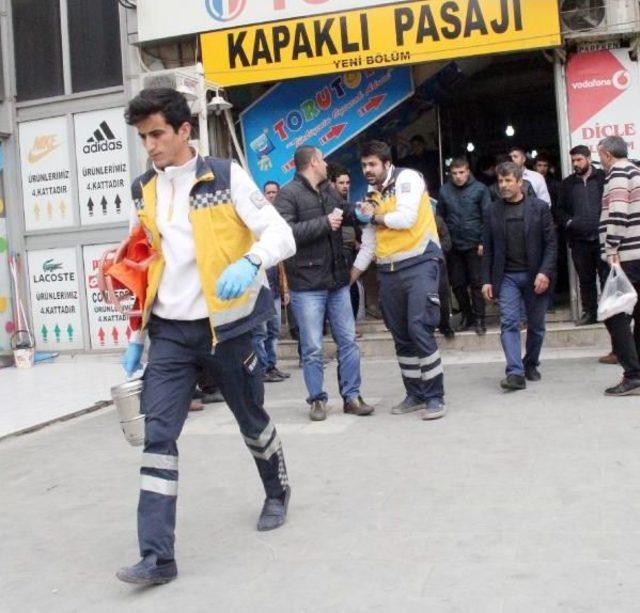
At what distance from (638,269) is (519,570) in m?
3.93

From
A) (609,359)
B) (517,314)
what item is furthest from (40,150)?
(609,359)

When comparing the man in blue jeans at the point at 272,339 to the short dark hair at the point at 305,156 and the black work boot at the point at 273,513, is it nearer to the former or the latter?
the short dark hair at the point at 305,156

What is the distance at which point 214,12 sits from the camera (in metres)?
10.9

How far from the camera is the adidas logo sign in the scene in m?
11.9

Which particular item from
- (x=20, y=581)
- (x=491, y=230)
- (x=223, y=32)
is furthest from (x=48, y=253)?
(x=20, y=581)

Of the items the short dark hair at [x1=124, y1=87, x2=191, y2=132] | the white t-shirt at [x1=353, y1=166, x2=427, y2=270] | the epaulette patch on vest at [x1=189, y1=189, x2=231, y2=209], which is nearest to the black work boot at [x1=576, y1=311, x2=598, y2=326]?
the white t-shirt at [x1=353, y1=166, x2=427, y2=270]

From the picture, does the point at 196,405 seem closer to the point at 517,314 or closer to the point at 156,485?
the point at 517,314

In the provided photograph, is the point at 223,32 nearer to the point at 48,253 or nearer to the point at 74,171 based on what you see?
the point at 74,171

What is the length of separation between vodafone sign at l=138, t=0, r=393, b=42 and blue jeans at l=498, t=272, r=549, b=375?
410cm

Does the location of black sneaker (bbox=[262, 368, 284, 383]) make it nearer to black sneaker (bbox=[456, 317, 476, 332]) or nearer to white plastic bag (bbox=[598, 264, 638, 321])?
black sneaker (bbox=[456, 317, 476, 332])

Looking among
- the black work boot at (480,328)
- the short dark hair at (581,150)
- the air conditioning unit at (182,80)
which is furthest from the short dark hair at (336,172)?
the short dark hair at (581,150)

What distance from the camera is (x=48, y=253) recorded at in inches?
485

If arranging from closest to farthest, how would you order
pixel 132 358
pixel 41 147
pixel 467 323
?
pixel 132 358, pixel 467 323, pixel 41 147

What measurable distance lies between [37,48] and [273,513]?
952 centimetres
